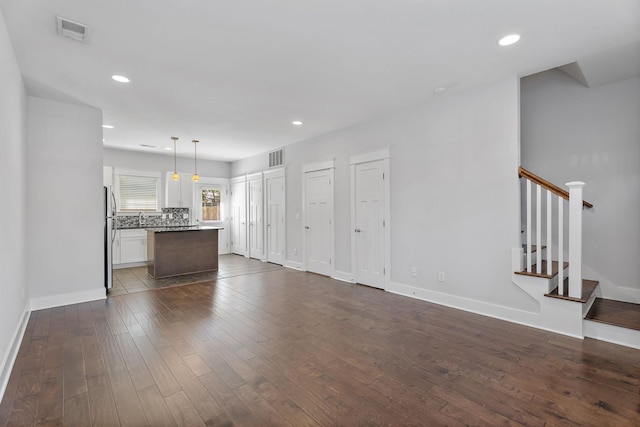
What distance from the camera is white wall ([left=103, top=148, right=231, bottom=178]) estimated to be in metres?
7.27

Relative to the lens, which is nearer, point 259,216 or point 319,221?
point 319,221

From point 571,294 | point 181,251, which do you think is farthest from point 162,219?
point 571,294

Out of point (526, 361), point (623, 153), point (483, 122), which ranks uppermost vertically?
point (483, 122)

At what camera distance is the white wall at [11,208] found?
93.6 inches

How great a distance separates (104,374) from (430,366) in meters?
2.55

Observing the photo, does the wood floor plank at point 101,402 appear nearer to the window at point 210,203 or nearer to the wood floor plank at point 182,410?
the wood floor plank at point 182,410

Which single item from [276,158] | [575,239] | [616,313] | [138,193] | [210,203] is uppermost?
[276,158]

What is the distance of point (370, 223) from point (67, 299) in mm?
4459

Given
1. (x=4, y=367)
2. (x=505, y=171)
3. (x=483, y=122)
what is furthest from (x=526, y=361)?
(x=4, y=367)

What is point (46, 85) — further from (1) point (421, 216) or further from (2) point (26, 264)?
(1) point (421, 216)

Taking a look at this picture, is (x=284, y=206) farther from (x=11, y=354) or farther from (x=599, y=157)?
(x=599, y=157)

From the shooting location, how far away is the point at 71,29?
8.21 ft

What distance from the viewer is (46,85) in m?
3.59

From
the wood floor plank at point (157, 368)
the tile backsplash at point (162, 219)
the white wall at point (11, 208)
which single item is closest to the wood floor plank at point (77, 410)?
the wood floor plank at point (157, 368)
